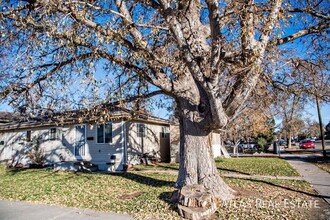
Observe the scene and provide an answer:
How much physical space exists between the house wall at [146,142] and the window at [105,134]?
1.11 metres

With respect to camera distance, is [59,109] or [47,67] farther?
[59,109]

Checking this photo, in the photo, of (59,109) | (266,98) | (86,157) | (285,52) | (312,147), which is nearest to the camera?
(285,52)

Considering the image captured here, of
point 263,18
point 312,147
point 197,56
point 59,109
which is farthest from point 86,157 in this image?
point 312,147

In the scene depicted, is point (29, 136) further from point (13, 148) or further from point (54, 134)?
point (54, 134)

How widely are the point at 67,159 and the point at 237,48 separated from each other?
1420cm

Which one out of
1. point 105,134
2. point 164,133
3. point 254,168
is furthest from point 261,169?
point 105,134

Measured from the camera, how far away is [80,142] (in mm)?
16859

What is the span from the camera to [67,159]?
17.2 meters

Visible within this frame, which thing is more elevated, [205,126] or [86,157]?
[205,126]

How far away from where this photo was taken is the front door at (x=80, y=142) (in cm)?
1673

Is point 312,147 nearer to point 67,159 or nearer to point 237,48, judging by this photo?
point 67,159

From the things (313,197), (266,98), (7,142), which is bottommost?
(313,197)

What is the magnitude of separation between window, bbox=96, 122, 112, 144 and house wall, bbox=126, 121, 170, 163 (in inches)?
43.8

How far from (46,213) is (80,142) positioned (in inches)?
421
